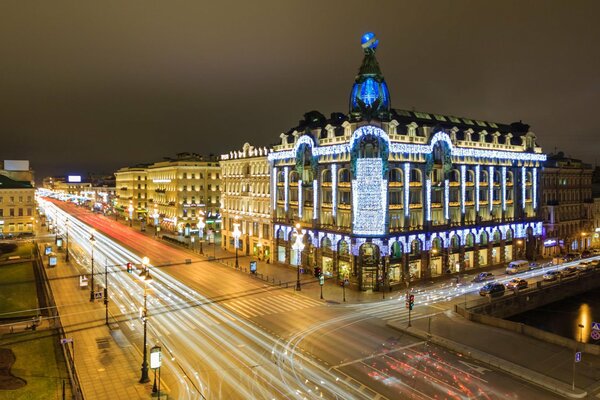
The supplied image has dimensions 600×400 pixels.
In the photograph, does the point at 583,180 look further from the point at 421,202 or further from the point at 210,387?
the point at 210,387

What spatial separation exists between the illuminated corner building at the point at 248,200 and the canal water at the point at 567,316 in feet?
138

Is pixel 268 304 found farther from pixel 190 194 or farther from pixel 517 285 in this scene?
pixel 190 194

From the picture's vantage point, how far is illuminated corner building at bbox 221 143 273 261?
8106 centimetres

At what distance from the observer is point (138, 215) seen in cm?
14562

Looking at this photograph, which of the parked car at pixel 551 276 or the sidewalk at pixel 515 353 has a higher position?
the parked car at pixel 551 276

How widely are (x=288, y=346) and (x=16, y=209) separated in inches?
3718

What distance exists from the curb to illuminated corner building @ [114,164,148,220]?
11828cm

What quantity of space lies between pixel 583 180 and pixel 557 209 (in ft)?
46.9

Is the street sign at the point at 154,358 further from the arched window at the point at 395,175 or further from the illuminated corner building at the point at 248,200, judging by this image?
the illuminated corner building at the point at 248,200

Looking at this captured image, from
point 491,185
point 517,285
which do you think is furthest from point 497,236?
point 517,285

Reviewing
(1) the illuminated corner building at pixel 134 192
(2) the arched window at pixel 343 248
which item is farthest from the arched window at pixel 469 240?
(1) the illuminated corner building at pixel 134 192

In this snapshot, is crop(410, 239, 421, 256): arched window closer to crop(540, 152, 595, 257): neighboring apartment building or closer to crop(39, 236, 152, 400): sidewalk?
crop(540, 152, 595, 257): neighboring apartment building

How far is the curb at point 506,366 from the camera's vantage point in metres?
29.2

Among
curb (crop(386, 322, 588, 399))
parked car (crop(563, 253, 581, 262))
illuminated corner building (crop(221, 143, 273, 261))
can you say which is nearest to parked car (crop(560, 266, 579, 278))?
parked car (crop(563, 253, 581, 262))
